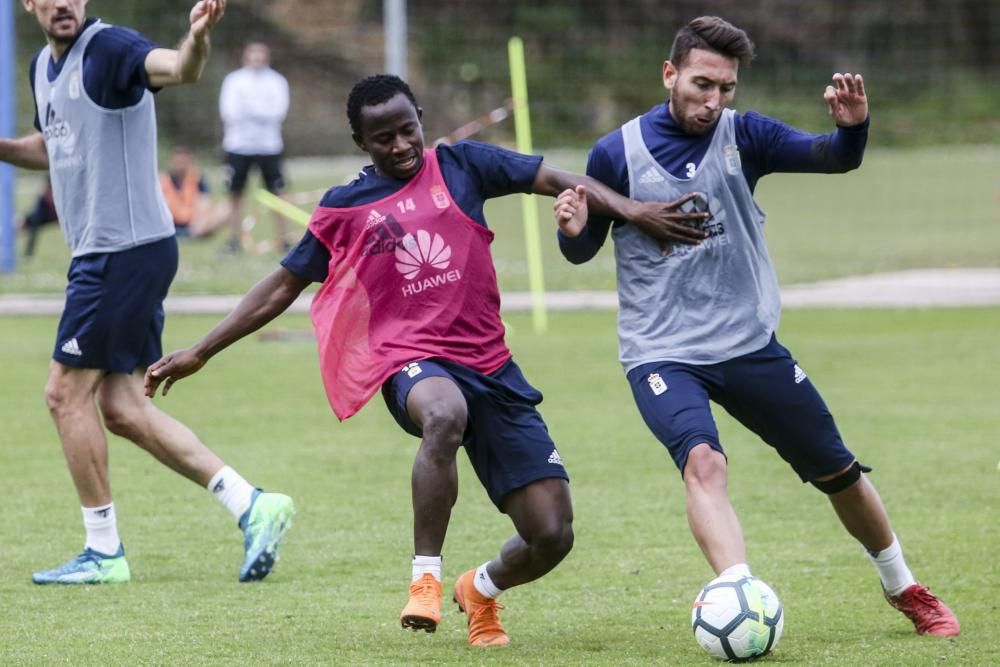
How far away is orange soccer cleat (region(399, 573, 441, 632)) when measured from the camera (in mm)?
5316

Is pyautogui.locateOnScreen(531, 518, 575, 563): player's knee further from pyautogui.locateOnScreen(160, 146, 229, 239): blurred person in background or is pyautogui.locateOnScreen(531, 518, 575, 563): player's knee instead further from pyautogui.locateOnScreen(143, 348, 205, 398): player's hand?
pyautogui.locateOnScreen(160, 146, 229, 239): blurred person in background

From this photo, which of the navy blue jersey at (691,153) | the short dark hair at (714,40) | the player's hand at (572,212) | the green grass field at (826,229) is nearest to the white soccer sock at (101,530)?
the navy blue jersey at (691,153)

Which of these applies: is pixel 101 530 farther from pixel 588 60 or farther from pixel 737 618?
pixel 588 60

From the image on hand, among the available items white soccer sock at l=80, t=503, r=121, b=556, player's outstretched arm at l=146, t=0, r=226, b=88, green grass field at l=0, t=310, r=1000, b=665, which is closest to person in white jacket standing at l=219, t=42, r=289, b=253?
green grass field at l=0, t=310, r=1000, b=665

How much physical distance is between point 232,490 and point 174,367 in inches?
52.5

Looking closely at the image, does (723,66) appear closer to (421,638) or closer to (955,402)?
(421,638)

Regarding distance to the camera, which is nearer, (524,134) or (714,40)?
(714,40)

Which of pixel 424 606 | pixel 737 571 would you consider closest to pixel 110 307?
pixel 424 606

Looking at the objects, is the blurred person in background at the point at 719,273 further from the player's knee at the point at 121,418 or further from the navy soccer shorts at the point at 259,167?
the navy soccer shorts at the point at 259,167

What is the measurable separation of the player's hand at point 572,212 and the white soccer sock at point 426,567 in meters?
1.13

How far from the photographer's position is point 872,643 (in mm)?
5738

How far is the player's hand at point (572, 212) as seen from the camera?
5629mm

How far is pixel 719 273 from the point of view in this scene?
5.83 m

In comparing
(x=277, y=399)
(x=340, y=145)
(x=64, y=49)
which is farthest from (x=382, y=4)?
(x=64, y=49)
